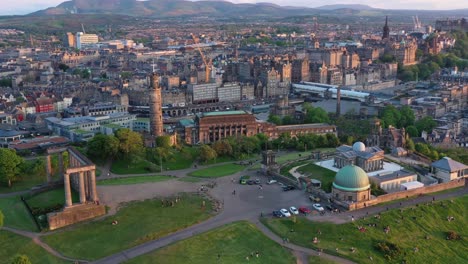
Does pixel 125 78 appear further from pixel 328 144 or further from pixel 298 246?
pixel 298 246

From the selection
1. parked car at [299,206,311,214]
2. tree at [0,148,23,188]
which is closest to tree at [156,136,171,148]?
tree at [0,148,23,188]

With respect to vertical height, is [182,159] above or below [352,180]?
below

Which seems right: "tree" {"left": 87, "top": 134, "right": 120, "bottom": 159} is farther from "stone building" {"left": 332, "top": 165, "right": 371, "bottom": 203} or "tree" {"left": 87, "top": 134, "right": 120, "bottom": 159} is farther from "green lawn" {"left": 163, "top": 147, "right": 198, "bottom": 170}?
"stone building" {"left": 332, "top": 165, "right": 371, "bottom": 203}

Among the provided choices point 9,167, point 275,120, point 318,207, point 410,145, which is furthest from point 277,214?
point 275,120

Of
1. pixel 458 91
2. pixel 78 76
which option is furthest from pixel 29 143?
pixel 458 91

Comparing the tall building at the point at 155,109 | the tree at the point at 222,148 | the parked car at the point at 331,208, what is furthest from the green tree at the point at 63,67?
the parked car at the point at 331,208

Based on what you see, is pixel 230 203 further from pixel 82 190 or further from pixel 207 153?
pixel 207 153

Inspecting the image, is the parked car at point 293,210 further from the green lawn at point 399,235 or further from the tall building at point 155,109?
the tall building at point 155,109
